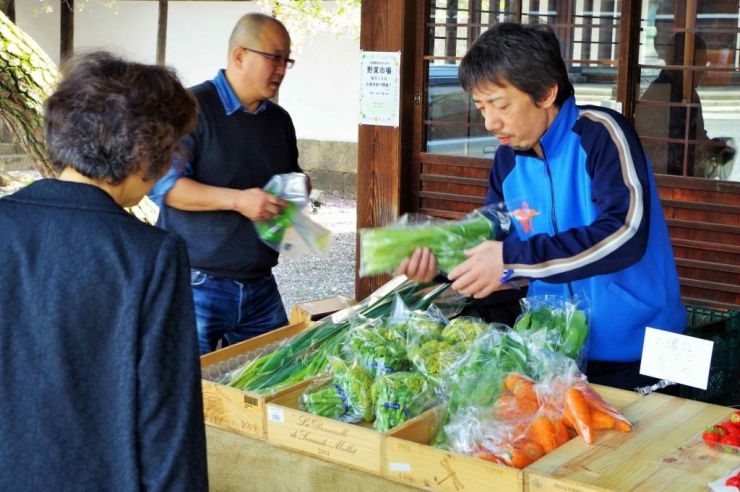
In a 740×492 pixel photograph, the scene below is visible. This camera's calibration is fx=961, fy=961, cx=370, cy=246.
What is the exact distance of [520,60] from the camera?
2514mm

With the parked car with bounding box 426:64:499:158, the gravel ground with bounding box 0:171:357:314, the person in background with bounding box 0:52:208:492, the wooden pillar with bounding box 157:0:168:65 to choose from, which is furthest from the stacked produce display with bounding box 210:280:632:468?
the wooden pillar with bounding box 157:0:168:65

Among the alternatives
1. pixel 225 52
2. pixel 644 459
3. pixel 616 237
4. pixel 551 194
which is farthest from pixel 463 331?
pixel 225 52

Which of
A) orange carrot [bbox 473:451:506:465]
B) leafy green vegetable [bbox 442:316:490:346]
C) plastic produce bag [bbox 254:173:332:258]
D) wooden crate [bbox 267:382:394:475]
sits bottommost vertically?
wooden crate [bbox 267:382:394:475]

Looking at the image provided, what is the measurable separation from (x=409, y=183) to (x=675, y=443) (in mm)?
3579

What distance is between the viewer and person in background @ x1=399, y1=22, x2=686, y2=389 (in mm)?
2426

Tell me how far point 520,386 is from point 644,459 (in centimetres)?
37

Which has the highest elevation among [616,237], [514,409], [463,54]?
[463,54]

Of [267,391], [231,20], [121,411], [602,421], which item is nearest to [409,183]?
[267,391]

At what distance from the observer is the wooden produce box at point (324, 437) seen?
2.37m

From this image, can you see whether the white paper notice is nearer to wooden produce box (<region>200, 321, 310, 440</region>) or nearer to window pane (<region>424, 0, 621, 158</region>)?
window pane (<region>424, 0, 621, 158</region>)

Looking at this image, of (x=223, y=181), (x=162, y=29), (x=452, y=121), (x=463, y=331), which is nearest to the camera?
(x=463, y=331)

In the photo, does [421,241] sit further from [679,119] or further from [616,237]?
[679,119]

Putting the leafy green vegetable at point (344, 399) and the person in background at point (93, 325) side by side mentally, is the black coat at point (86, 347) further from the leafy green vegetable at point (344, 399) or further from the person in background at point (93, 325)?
the leafy green vegetable at point (344, 399)

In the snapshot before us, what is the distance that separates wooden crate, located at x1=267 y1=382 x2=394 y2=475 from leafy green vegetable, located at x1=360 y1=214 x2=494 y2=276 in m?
0.45
